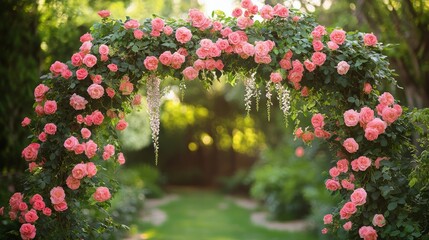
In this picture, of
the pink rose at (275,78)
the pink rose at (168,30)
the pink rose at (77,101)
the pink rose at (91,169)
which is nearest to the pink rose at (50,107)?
the pink rose at (77,101)

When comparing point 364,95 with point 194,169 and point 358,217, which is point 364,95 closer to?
point 358,217

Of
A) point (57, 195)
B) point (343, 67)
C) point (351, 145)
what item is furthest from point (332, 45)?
point (57, 195)

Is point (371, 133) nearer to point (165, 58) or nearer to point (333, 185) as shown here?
point (333, 185)

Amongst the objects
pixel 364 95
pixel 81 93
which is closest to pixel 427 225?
pixel 364 95

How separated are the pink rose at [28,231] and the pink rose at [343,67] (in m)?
2.67

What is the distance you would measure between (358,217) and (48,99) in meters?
2.71

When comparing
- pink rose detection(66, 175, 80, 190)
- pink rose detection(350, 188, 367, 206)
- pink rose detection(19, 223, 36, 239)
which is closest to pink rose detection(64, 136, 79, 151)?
pink rose detection(66, 175, 80, 190)

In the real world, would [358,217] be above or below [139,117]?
below

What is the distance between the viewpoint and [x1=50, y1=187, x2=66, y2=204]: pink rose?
396 centimetres

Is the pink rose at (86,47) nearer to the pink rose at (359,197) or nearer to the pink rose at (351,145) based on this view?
the pink rose at (351,145)

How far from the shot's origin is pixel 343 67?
3.99 meters

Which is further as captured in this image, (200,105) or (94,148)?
(200,105)

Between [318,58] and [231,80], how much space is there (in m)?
0.75

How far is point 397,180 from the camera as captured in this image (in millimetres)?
4078
